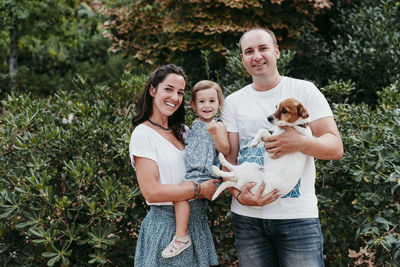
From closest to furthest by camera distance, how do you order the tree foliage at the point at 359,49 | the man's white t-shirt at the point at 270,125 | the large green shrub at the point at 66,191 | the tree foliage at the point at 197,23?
the man's white t-shirt at the point at 270,125 → the large green shrub at the point at 66,191 → the tree foliage at the point at 359,49 → the tree foliage at the point at 197,23

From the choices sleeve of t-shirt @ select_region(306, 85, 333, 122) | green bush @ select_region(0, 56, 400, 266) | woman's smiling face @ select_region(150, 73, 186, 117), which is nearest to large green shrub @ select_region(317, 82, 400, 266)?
green bush @ select_region(0, 56, 400, 266)

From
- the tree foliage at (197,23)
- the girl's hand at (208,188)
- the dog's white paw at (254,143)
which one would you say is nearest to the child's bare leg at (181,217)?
the girl's hand at (208,188)

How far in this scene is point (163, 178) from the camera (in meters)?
2.37

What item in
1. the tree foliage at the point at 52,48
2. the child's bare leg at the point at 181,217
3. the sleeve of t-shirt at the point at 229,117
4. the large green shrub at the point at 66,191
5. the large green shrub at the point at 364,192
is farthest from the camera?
the tree foliage at the point at 52,48

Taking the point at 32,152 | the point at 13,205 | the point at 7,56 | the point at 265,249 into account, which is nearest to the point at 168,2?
the point at 32,152

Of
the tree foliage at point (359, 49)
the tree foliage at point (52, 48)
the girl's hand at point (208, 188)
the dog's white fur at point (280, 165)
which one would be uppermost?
the tree foliage at point (52, 48)

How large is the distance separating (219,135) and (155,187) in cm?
58

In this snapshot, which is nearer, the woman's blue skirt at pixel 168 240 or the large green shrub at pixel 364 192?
the woman's blue skirt at pixel 168 240

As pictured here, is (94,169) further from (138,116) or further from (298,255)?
(298,255)

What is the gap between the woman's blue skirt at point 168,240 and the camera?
2.32m

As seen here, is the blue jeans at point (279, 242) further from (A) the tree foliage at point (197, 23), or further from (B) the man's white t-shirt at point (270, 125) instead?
(A) the tree foliage at point (197, 23)

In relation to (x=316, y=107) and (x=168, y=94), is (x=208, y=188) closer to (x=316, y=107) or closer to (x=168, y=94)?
(x=168, y=94)

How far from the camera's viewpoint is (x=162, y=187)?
2223mm

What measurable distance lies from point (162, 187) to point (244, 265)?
2.62 ft
